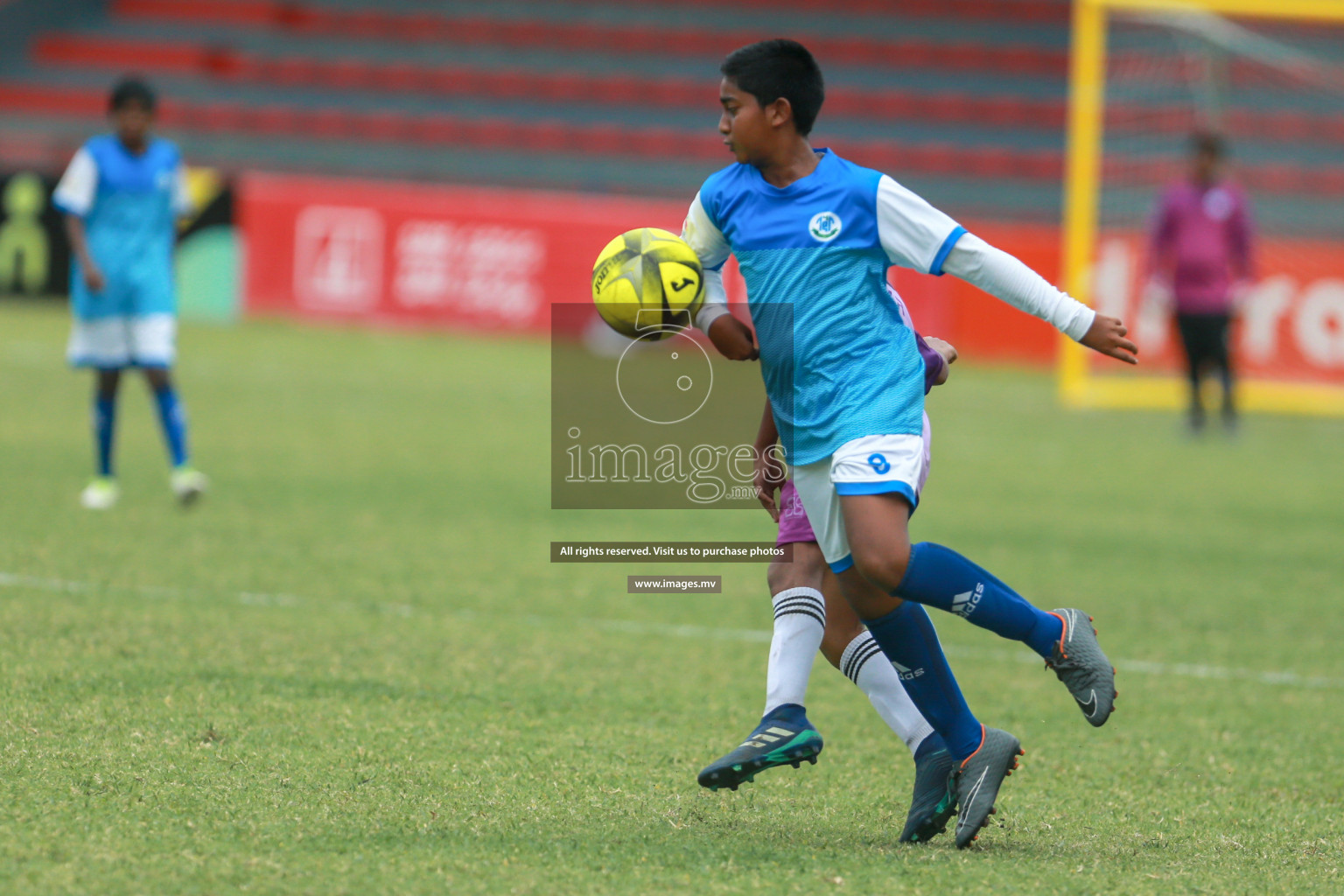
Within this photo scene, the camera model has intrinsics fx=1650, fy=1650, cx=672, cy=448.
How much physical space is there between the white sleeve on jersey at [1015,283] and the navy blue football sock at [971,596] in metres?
0.59

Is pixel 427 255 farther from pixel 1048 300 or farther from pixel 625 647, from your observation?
pixel 1048 300

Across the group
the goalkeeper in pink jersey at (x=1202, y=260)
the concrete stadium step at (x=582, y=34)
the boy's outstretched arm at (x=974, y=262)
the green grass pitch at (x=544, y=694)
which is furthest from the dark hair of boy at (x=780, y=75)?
the concrete stadium step at (x=582, y=34)

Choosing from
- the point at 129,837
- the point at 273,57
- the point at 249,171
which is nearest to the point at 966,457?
the point at 129,837

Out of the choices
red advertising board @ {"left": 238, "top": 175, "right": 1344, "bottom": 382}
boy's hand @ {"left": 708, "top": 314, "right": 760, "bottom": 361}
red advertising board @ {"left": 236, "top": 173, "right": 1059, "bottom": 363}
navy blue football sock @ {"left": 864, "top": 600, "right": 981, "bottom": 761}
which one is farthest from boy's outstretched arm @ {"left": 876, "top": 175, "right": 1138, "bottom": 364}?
red advertising board @ {"left": 236, "top": 173, "right": 1059, "bottom": 363}

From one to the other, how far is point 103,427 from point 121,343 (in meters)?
0.46

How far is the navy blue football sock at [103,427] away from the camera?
8617 millimetres

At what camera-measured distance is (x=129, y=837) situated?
11.6 feet

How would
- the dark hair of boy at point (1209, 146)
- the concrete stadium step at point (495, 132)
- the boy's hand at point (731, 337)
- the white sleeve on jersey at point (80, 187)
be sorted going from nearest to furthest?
the boy's hand at point (731, 337) < the white sleeve on jersey at point (80, 187) < the dark hair of boy at point (1209, 146) < the concrete stadium step at point (495, 132)

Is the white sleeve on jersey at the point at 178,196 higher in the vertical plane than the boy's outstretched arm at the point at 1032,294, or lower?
higher

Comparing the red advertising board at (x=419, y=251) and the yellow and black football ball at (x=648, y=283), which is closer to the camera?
the yellow and black football ball at (x=648, y=283)

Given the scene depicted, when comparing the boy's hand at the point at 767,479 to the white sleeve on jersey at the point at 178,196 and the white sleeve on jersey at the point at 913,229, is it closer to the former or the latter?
the white sleeve on jersey at the point at 913,229

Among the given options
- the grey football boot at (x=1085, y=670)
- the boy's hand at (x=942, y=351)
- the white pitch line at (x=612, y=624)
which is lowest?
the white pitch line at (x=612, y=624)

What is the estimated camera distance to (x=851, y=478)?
3.81 m

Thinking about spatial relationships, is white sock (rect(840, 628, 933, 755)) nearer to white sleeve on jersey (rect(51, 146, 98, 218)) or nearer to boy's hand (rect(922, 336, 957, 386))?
boy's hand (rect(922, 336, 957, 386))
